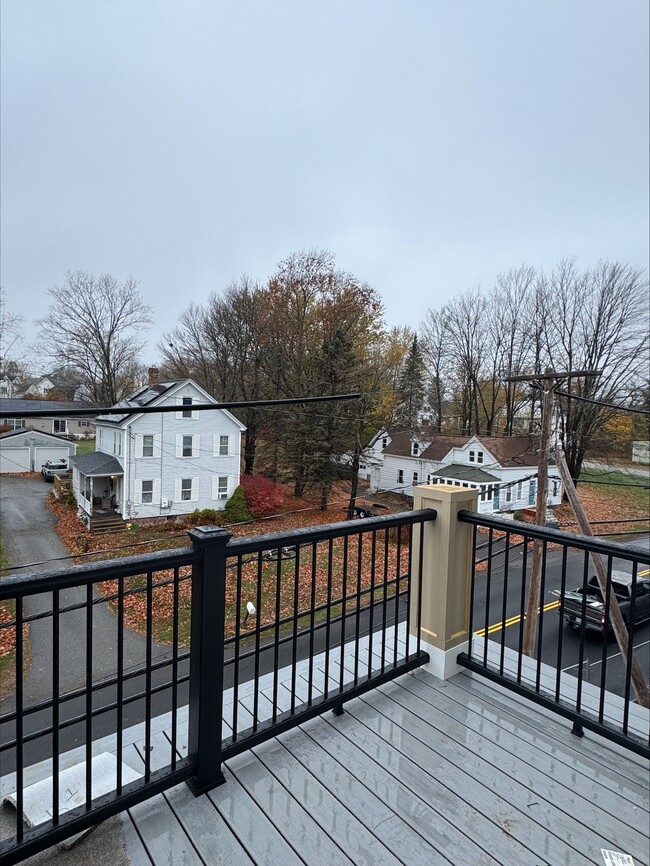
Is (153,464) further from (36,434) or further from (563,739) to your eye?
(563,739)

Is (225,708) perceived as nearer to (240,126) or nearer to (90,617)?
(90,617)

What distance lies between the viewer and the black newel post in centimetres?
137

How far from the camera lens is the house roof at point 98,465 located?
5.04 metres

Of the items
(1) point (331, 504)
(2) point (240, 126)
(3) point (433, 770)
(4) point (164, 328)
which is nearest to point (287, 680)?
(3) point (433, 770)

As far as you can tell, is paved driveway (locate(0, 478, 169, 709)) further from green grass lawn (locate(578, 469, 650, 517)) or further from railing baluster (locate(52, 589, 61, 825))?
green grass lawn (locate(578, 469, 650, 517))

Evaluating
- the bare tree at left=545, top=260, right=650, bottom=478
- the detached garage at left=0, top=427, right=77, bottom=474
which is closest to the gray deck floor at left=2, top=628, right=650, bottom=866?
the detached garage at left=0, top=427, right=77, bottom=474

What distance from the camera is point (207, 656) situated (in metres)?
1.40

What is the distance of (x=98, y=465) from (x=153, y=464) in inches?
23.6

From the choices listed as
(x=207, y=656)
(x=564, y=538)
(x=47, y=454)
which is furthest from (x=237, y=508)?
(x=564, y=538)

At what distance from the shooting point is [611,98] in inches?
342

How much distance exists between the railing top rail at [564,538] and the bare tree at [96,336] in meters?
4.16

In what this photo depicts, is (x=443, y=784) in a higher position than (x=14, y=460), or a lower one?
lower

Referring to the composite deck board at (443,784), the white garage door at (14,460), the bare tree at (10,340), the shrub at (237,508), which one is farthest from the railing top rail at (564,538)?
the white garage door at (14,460)

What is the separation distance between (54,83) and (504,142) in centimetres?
903
